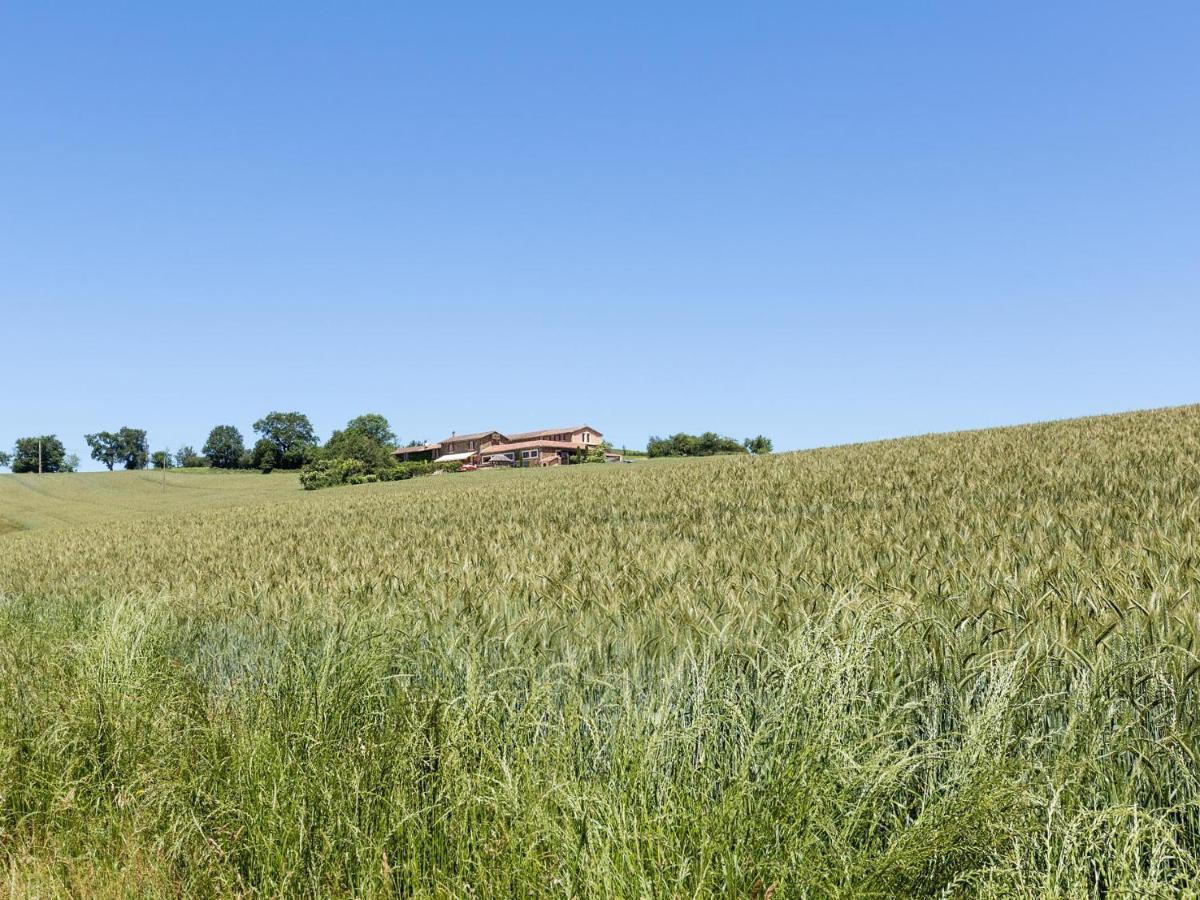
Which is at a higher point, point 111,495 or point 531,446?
point 531,446

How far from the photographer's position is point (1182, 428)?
64.2 ft

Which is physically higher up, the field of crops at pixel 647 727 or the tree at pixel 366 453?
the tree at pixel 366 453

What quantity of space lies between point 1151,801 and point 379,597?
464 centimetres

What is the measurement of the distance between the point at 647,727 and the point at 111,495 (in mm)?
79867

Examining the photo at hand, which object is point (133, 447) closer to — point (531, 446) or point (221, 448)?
point (221, 448)

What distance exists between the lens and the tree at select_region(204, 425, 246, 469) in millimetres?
145375

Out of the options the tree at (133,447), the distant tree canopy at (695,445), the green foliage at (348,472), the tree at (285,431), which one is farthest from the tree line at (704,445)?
the tree at (133,447)

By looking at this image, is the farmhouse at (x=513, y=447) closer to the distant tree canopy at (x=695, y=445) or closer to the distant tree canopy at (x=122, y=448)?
the distant tree canopy at (x=695, y=445)

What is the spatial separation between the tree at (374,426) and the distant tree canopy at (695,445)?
53790 millimetres

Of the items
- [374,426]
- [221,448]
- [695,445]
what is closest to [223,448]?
[221,448]

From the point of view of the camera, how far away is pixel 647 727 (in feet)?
10.2

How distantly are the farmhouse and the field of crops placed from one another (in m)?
103

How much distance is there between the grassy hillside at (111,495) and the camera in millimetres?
49281

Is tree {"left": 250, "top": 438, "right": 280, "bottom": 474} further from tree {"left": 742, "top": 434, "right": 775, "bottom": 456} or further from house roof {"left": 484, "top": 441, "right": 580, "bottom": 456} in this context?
tree {"left": 742, "top": 434, "right": 775, "bottom": 456}
